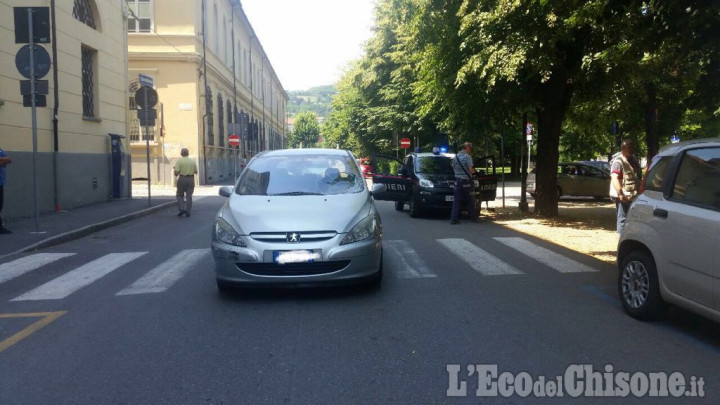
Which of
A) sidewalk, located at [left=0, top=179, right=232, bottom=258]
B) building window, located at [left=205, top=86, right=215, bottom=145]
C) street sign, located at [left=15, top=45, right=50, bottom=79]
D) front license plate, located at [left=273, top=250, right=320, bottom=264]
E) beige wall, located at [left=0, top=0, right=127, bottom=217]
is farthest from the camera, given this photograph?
building window, located at [left=205, top=86, right=215, bottom=145]

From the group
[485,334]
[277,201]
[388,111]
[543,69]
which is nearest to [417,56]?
[543,69]

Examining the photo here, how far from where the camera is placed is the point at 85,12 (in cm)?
1891

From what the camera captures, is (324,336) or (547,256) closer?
(324,336)

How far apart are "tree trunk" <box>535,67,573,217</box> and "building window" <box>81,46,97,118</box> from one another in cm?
1328

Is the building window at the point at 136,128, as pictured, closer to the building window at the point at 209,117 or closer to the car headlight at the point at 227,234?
the building window at the point at 209,117

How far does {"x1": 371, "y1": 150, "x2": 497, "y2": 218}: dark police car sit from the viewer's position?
1553cm

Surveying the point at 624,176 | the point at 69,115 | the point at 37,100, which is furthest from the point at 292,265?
the point at 69,115

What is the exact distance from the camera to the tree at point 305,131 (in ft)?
429

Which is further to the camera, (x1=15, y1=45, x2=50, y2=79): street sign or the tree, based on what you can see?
the tree

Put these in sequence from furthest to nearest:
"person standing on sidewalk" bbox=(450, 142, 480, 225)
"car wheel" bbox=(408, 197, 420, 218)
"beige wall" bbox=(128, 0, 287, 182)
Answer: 1. "beige wall" bbox=(128, 0, 287, 182)
2. "car wheel" bbox=(408, 197, 420, 218)
3. "person standing on sidewalk" bbox=(450, 142, 480, 225)

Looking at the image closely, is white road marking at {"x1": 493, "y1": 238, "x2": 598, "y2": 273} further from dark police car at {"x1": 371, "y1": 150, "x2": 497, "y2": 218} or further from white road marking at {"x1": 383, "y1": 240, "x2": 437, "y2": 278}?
dark police car at {"x1": 371, "y1": 150, "x2": 497, "y2": 218}

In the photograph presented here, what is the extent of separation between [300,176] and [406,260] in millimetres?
2284

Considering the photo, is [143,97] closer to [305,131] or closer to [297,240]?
[297,240]

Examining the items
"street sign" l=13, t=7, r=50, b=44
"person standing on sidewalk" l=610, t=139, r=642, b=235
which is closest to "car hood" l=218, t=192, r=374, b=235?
"person standing on sidewalk" l=610, t=139, r=642, b=235
